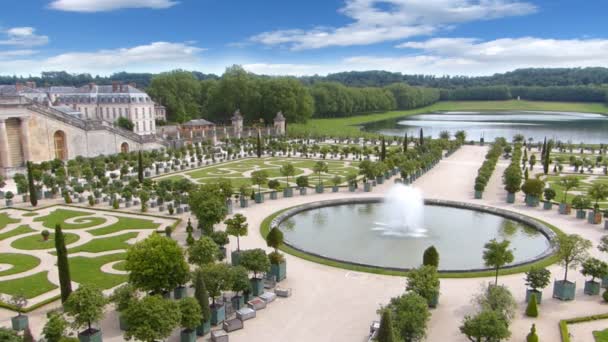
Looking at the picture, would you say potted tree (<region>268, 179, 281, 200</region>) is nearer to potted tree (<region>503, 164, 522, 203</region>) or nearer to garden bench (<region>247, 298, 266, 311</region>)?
potted tree (<region>503, 164, 522, 203</region>)

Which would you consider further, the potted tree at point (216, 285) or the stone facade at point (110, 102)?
the stone facade at point (110, 102)

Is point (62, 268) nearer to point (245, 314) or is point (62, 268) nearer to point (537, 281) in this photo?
point (245, 314)

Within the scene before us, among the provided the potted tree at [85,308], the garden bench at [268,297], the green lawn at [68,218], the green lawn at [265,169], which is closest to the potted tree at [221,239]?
the garden bench at [268,297]

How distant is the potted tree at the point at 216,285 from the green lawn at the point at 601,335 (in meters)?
14.1

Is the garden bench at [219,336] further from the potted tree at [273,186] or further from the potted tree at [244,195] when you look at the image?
the potted tree at [273,186]

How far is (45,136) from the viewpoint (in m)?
58.9

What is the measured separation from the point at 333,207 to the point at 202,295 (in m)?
21.6

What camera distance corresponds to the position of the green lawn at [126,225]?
31656 mm

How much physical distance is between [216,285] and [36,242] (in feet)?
53.8

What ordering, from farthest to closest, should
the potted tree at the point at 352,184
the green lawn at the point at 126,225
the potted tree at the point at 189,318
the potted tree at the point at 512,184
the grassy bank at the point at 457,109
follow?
the grassy bank at the point at 457,109 → the potted tree at the point at 352,184 → the potted tree at the point at 512,184 → the green lawn at the point at 126,225 → the potted tree at the point at 189,318

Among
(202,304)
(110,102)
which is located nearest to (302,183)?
(202,304)

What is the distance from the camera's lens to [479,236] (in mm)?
30828

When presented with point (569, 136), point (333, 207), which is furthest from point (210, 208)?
point (569, 136)

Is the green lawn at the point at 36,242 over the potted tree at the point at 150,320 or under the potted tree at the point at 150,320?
under
